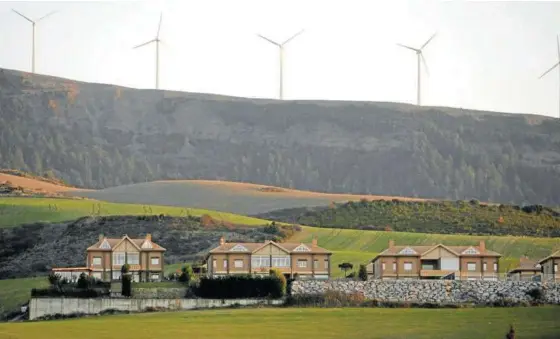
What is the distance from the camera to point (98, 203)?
181m

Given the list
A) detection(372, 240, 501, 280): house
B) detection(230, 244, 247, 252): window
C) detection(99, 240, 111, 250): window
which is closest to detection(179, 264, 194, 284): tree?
detection(230, 244, 247, 252): window

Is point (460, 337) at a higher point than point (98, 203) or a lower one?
lower

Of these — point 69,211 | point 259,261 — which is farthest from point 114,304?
point 69,211

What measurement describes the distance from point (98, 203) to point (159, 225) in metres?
31.0

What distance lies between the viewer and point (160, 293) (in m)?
102

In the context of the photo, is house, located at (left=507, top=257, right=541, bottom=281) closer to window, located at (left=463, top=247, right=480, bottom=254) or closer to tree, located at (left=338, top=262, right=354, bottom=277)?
window, located at (left=463, top=247, right=480, bottom=254)

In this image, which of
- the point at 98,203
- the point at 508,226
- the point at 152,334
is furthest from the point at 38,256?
the point at 152,334

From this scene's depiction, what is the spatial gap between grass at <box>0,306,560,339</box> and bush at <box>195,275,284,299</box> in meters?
6.25

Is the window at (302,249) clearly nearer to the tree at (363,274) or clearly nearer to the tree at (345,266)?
the tree at (345,266)

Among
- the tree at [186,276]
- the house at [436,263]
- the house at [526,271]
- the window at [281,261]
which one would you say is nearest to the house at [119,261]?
the tree at [186,276]

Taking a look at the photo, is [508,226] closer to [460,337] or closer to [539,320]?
[539,320]

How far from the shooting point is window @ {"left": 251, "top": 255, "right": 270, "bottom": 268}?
11562 centimetres

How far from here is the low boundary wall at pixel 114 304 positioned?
97312mm

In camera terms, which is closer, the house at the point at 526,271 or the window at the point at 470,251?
the house at the point at 526,271
